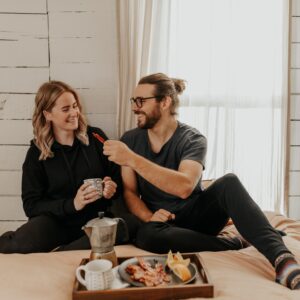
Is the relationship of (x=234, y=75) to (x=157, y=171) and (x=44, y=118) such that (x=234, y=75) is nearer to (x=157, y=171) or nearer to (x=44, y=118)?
(x=157, y=171)

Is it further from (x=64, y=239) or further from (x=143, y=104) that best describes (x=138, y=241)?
(x=143, y=104)

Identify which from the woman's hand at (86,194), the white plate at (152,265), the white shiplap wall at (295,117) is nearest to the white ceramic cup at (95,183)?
the woman's hand at (86,194)

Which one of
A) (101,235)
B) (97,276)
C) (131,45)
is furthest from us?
(131,45)

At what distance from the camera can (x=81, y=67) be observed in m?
1.99

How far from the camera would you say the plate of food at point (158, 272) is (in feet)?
3.36

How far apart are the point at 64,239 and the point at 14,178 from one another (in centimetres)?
58

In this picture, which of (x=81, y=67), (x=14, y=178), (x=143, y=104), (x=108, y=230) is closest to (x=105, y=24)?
(x=81, y=67)

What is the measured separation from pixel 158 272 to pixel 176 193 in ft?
1.64

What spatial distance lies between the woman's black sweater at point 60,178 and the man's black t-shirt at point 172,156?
19cm

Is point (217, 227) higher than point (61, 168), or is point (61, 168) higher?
point (61, 168)

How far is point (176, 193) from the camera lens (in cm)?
152

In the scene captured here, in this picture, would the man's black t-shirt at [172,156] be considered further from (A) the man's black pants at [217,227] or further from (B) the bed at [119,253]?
(B) the bed at [119,253]

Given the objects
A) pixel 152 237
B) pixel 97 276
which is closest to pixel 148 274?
pixel 97 276

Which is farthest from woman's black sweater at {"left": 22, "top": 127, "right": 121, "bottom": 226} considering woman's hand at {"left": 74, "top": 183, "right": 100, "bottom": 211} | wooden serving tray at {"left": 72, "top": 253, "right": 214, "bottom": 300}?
wooden serving tray at {"left": 72, "top": 253, "right": 214, "bottom": 300}
